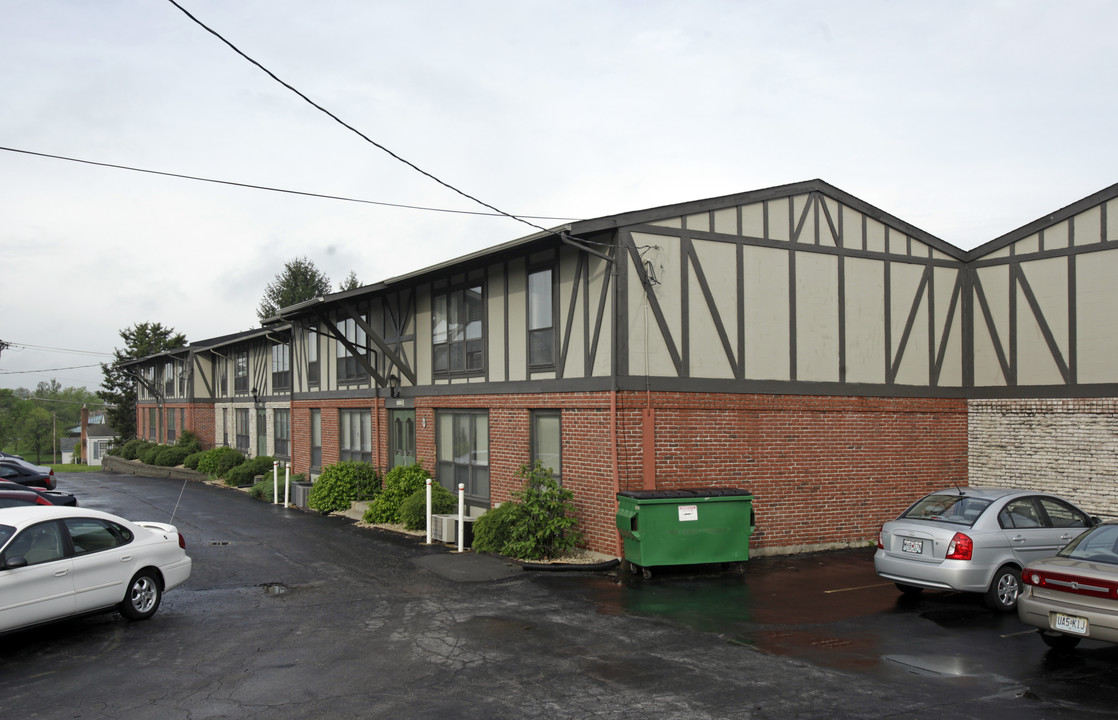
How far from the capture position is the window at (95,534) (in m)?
9.80

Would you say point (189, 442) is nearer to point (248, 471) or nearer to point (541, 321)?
point (248, 471)

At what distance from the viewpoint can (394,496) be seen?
752 inches

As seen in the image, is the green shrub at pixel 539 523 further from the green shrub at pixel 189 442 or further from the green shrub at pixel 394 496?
the green shrub at pixel 189 442

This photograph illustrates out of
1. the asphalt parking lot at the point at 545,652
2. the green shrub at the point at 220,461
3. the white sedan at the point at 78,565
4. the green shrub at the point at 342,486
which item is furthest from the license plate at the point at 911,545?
the green shrub at the point at 220,461

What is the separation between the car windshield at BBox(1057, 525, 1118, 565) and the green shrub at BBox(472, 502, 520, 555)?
8.45 metres

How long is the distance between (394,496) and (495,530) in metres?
5.00

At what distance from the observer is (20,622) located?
8.90m

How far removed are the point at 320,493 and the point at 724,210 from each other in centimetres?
1293

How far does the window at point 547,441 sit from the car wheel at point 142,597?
22.0ft

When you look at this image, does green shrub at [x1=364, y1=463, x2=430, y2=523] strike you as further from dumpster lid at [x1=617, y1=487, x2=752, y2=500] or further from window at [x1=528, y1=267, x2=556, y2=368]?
dumpster lid at [x1=617, y1=487, x2=752, y2=500]

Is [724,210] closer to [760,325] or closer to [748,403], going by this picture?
[760,325]

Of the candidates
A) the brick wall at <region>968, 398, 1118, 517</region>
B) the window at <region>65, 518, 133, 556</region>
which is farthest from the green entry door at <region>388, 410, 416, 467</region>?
the brick wall at <region>968, 398, 1118, 517</region>

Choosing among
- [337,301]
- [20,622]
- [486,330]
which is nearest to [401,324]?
[337,301]

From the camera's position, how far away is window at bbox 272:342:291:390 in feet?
104
